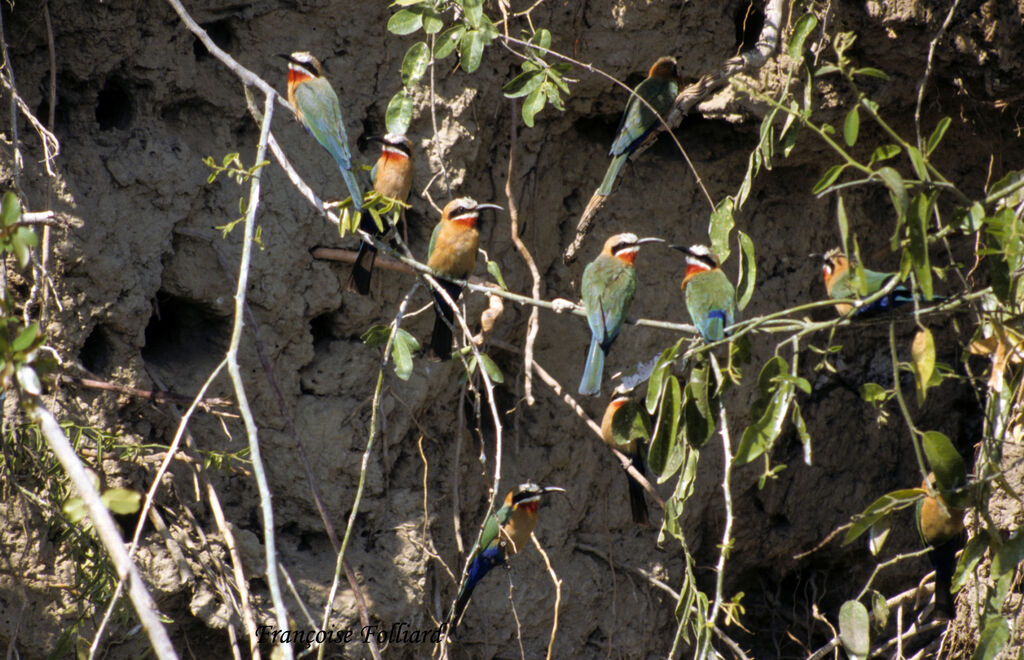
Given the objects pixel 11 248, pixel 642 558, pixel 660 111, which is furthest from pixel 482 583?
pixel 11 248

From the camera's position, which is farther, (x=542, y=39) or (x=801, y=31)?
(x=542, y=39)

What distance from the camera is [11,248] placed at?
5.16 ft

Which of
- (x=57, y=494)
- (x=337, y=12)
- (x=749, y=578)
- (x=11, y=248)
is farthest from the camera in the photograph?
(x=749, y=578)

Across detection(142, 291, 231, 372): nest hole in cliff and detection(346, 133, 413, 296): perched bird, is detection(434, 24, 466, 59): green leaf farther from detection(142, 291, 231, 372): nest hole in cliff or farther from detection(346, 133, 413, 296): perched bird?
detection(142, 291, 231, 372): nest hole in cliff

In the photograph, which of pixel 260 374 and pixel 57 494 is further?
pixel 260 374

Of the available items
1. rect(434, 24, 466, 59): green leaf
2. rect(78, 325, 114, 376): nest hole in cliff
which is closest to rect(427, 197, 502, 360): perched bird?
rect(434, 24, 466, 59): green leaf

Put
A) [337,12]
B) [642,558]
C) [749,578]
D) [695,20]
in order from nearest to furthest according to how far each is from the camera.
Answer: [337,12] < [695,20] < [642,558] < [749,578]

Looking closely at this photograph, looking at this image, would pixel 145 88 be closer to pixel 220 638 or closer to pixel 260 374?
pixel 260 374

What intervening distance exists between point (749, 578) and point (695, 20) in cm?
243

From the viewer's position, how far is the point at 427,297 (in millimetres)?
3535

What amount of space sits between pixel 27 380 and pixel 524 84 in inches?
61.1

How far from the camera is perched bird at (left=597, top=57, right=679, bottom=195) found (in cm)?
324

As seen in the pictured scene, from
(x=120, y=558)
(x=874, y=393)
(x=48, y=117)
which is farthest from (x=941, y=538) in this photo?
(x=48, y=117)

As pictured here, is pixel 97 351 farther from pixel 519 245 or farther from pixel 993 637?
pixel 993 637
